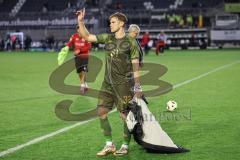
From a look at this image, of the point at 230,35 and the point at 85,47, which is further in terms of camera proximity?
the point at 230,35

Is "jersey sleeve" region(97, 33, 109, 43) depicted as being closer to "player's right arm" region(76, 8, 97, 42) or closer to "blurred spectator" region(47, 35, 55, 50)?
"player's right arm" region(76, 8, 97, 42)

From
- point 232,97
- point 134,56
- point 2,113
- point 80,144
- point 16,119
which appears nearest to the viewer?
point 134,56

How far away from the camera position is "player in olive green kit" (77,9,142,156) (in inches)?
313

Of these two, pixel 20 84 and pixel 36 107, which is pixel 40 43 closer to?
pixel 20 84

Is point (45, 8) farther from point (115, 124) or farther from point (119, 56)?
point (119, 56)

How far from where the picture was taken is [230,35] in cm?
5209

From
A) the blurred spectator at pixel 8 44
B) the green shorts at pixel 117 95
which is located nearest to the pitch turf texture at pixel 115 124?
the green shorts at pixel 117 95

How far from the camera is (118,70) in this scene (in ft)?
26.4

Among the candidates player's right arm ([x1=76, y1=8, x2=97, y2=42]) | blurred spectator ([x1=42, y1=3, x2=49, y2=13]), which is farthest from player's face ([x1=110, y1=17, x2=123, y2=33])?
blurred spectator ([x1=42, y1=3, x2=49, y2=13])

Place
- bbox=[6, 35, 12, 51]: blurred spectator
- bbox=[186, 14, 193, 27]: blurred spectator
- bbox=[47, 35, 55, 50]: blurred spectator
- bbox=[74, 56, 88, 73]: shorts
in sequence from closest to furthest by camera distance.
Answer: bbox=[74, 56, 88, 73]: shorts < bbox=[186, 14, 193, 27]: blurred spectator < bbox=[47, 35, 55, 50]: blurred spectator < bbox=[6, 35, 12, 51]: blurred spectator

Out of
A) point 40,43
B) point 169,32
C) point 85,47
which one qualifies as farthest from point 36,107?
point 40,43

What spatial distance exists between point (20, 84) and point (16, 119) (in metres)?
8.39

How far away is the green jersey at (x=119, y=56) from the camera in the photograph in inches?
313

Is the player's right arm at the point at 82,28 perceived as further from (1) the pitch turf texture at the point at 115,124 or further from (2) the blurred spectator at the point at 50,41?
(2) the blurred spectator at the point at 50,41
